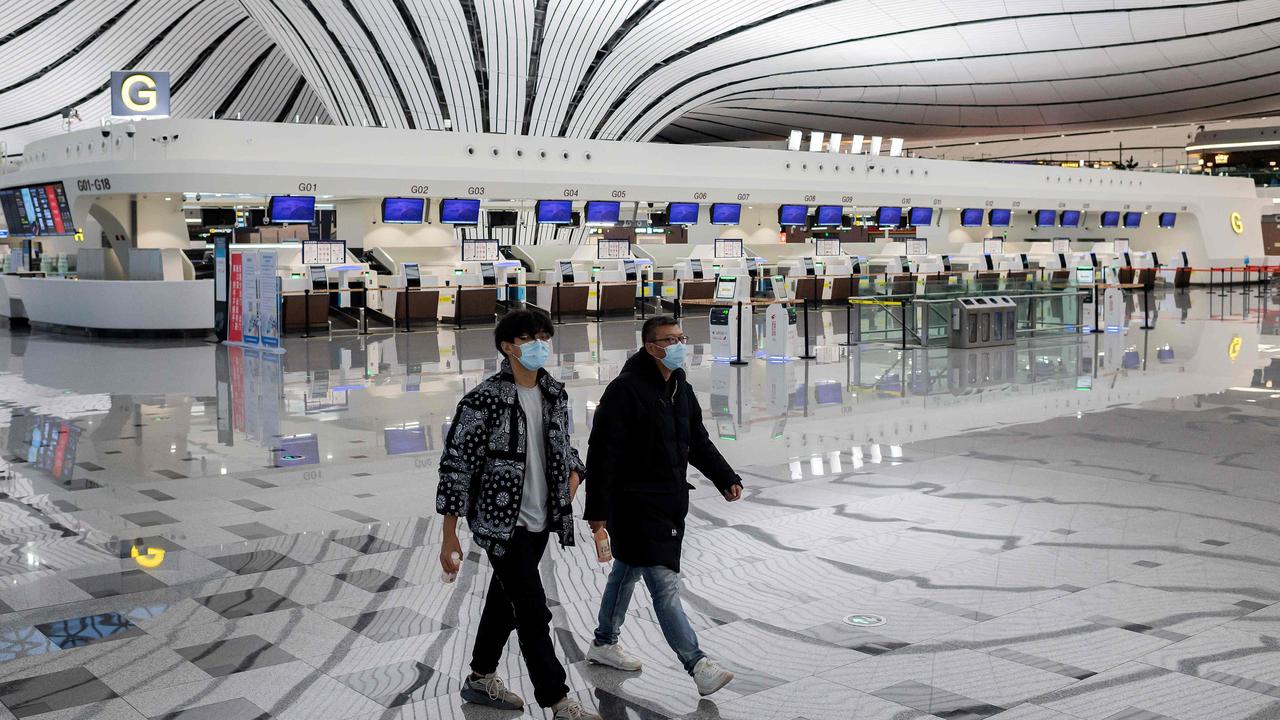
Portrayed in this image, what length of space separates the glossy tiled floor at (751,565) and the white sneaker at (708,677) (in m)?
0.07

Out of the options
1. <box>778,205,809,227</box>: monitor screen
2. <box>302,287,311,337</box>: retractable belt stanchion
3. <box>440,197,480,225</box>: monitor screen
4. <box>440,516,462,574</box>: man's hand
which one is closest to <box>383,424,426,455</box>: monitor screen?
<box>440,516,462,574</box>: man's hand

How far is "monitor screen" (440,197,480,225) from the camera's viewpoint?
2319 cm

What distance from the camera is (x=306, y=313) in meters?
19.8

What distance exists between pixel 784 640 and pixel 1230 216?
130 feet

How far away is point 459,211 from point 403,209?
1.25 meters

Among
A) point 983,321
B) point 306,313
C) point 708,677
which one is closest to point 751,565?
point 708,677

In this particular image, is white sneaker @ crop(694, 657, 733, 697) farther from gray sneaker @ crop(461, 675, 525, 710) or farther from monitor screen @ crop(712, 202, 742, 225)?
monitor screen @ crop(712, 202, 742, 225)

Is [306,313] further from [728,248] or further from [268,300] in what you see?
[728,248]

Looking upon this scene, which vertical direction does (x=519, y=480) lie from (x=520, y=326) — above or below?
below

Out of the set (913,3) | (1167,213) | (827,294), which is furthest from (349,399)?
(1167,213)

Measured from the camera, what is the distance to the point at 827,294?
94.3 feet

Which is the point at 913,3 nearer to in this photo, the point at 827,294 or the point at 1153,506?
the point at 827,294

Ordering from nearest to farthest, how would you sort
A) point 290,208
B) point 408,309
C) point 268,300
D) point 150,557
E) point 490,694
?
point 490,694
point 150,557
point 268,300
point 290,208
point 408,309

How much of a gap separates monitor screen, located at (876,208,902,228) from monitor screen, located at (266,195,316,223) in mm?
15683
